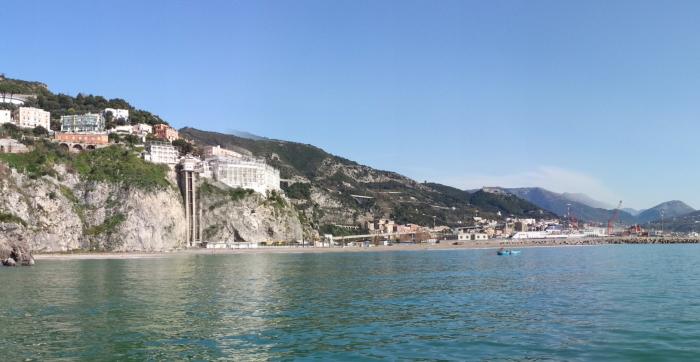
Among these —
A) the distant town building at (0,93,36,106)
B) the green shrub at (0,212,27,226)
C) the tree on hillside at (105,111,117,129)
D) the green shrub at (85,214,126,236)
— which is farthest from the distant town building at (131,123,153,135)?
the green shrub at (0,212,27,226)

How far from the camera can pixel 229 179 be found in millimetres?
146750

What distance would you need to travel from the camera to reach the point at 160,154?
444 ft

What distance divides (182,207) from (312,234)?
52.4 meters

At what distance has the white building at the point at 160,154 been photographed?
133 meters

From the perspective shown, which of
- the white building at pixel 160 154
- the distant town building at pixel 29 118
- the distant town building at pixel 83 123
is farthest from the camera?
the distant town building at pixel 83 123

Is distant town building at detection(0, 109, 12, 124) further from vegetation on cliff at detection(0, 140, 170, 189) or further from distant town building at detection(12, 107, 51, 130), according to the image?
vegetation on cliff at detection(0, 140, 170, 189)

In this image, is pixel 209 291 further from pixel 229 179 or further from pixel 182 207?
pixel 229 179

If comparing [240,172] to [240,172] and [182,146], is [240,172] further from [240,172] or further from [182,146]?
[182,146]

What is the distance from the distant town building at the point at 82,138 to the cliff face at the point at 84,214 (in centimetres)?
2473

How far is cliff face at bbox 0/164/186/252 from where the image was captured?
96894 millimetres

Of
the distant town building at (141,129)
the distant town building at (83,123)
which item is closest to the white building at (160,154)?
the distant town building at (141,129)

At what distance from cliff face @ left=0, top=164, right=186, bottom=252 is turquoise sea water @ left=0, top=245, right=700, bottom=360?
196ft

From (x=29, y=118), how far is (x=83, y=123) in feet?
40.5

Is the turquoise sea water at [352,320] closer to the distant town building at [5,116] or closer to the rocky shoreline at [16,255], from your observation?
the rocky shoreline at [16,255]
